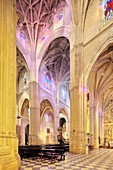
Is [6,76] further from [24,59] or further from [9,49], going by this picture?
[24,59]

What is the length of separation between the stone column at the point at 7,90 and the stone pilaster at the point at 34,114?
18.6 m

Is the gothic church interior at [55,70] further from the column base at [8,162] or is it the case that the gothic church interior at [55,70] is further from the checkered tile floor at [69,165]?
the checkered tile floor at [69,165]

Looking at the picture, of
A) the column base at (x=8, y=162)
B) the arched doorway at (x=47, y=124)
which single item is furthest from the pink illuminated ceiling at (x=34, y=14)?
the column base at (x=8, y=162)

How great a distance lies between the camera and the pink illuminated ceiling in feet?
Result: 75.5

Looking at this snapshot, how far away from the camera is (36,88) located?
25656mm

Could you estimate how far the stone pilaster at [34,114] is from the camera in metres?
24.4

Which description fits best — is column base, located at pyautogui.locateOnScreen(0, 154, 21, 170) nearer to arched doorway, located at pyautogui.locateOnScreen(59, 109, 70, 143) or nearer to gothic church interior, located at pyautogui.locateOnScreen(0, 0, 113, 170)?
gothic church interior, located at pyautogui.locateOnScreen(0, 0, 113, 170)

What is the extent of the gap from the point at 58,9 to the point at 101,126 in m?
20.3

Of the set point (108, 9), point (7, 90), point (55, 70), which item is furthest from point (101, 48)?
point (55, 70)

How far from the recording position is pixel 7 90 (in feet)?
19.4

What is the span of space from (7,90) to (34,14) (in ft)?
66.3

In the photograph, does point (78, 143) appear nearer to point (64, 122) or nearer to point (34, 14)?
point (34, 14)

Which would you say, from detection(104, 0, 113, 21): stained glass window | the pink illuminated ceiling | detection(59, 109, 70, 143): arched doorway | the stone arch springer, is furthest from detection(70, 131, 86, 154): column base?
detection(59, 109, 70, 143): arched doorway

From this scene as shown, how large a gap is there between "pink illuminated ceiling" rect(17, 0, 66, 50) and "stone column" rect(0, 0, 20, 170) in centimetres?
1695
